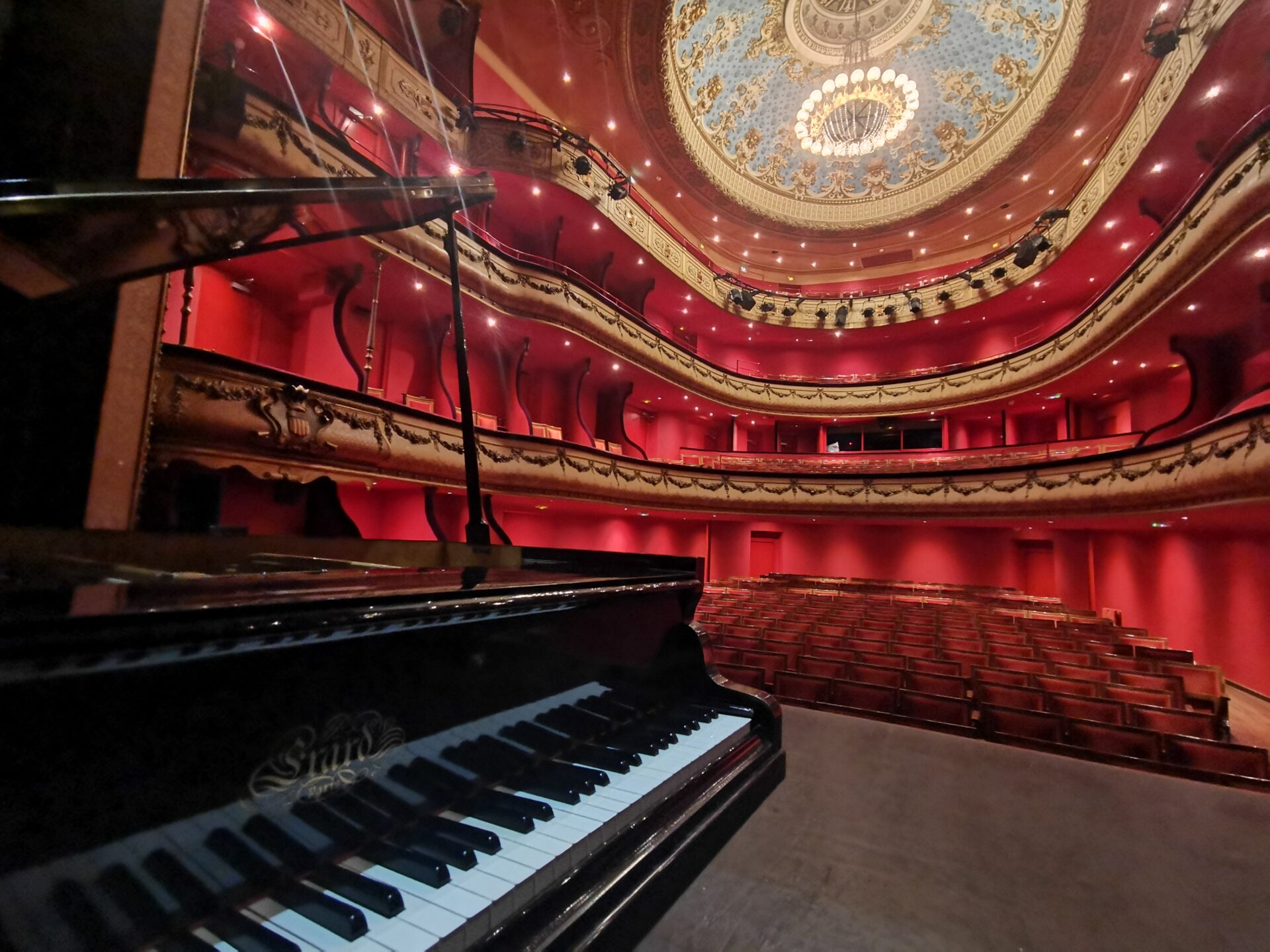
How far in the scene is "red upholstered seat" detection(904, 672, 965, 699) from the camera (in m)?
3.97

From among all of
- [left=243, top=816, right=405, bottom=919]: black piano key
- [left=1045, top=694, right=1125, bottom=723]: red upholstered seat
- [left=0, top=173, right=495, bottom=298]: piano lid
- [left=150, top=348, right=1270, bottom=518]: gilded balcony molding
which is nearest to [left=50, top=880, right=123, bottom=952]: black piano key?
[left=243, top=816, right=405, bottom=919]: black piano key

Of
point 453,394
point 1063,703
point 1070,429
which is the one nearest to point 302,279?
point 453,394

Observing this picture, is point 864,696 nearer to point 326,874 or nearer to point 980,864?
point 980,864

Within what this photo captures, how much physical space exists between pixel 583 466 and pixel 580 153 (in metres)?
6.29

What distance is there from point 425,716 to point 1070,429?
55.0ft

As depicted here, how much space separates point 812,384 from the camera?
52.2ft

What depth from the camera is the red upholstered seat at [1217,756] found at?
2.86m

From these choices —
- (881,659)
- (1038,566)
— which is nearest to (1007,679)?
(881,659)

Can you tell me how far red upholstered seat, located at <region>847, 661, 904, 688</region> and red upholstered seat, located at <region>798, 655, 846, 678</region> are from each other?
0.07 m

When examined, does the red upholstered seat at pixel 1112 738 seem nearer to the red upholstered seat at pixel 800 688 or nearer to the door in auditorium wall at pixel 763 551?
the red upholstered seat at pixel 800 688

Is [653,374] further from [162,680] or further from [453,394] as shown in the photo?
[162,680]

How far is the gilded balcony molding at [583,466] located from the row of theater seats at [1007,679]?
2295mm

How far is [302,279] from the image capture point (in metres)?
7.39

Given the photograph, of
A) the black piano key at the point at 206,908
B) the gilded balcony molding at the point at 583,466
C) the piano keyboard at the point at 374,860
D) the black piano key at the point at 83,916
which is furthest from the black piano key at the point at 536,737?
the gilded balcony molding at the point at 583,466
